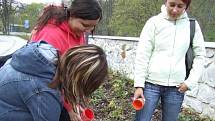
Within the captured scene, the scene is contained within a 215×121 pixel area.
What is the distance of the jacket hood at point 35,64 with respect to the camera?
6.56ft

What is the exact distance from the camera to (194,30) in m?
3.34

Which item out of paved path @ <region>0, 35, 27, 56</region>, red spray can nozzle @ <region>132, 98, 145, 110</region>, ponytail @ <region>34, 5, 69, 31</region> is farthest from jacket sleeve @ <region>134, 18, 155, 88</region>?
paved path @ <region>0, 35, 27, 56</region>

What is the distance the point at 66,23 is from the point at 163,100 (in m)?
1.07

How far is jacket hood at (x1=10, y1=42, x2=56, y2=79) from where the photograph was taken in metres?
2.00

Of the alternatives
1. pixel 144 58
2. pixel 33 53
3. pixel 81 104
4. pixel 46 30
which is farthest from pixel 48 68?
pixel 144 58

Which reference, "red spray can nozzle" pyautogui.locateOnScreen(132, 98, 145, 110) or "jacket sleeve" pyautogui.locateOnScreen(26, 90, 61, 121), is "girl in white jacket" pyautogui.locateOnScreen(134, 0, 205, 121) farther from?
"jacket sleeve" pyautogui.locateOnScreen(26, 90, 61, 121)

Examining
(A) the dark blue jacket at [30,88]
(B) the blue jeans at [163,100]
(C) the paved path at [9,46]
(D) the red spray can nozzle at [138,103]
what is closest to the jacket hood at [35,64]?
(A) the dark blue jacket at [30,88]

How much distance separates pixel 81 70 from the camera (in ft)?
6.44

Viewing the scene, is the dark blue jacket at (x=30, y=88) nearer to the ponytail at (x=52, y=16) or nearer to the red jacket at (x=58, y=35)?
the red jacket at (x=58, y=35)

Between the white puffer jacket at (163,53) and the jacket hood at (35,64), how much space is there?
131cm

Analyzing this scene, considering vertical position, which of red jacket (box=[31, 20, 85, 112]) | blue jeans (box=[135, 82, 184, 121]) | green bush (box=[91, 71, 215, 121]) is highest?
red jacket (box=[31, 20, 85, 112])

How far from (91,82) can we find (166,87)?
4.63 ft

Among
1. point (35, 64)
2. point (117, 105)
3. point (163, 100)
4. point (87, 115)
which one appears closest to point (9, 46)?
point (117, 105)

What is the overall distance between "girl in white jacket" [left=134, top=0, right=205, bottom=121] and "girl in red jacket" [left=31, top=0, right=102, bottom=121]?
0.66m
